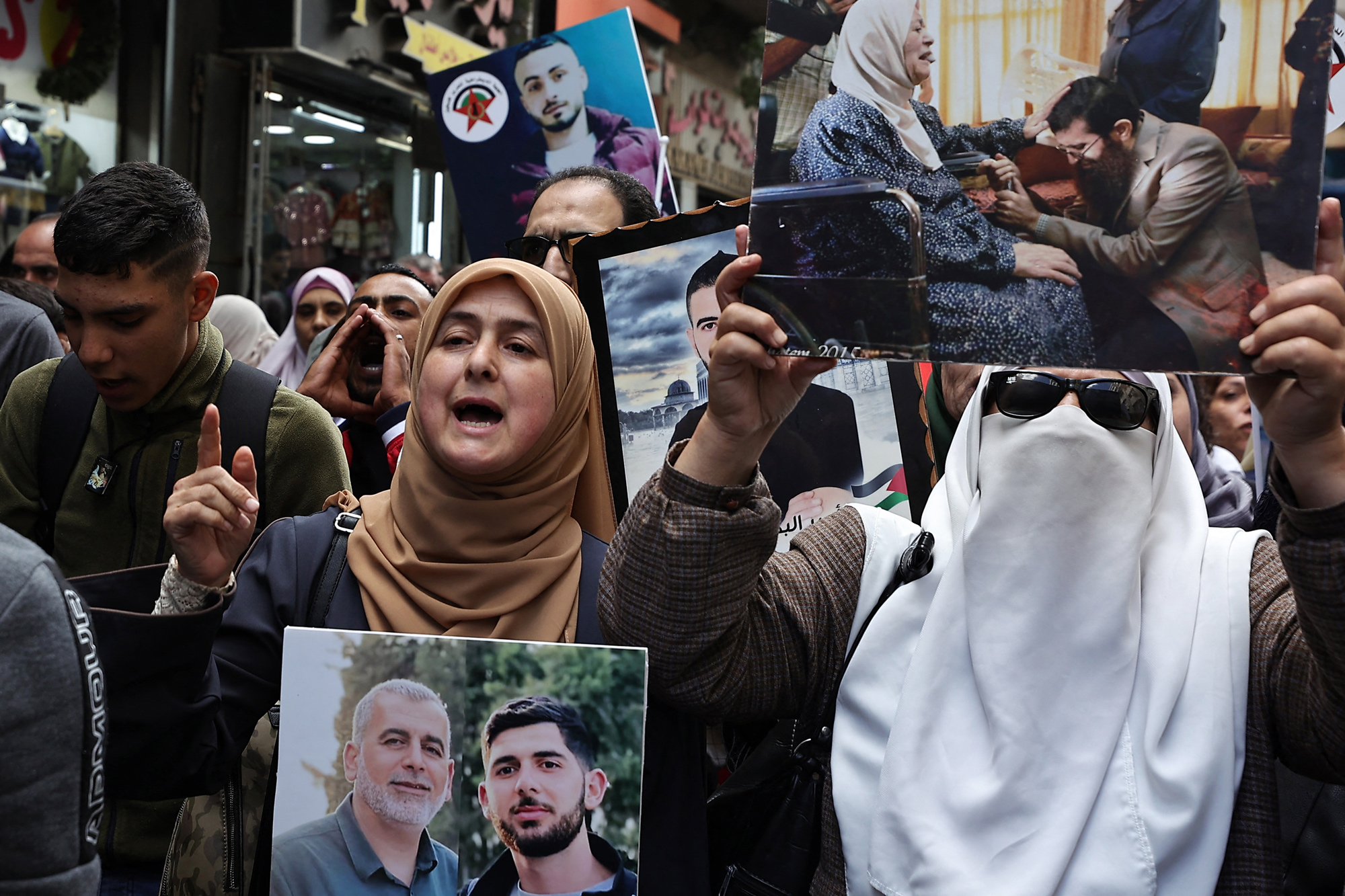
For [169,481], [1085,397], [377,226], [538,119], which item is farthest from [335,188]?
[1085,397]

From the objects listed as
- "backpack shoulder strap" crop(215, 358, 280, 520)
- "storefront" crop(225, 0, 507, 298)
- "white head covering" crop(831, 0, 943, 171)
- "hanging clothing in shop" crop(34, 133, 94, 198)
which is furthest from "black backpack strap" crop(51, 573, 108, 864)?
"storefront" crop(225, 0, 507, 298)

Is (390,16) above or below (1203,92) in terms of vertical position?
above

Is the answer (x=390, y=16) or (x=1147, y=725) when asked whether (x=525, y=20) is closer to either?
(x=390, y=16)

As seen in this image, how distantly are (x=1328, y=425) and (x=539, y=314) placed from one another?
1202mm

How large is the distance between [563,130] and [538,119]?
11cm

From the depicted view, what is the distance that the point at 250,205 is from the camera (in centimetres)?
830

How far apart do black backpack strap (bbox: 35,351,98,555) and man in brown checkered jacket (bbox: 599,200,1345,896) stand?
1337mm

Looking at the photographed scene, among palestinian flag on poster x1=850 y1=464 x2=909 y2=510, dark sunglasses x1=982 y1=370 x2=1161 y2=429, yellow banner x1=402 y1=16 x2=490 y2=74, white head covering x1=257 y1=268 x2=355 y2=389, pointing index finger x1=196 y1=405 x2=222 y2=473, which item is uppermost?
yellow banner x1=402 y1=16 x2=490 y2=74

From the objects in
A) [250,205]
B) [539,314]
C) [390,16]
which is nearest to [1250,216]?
[539,314]

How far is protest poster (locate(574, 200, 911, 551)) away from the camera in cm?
250

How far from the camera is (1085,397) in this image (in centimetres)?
196

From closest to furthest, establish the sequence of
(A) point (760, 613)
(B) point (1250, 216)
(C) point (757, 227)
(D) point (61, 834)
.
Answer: (D) point (61, 834)
(B) point (1250, 216)
(C) point (757, 227)
(A) point (760, 613)

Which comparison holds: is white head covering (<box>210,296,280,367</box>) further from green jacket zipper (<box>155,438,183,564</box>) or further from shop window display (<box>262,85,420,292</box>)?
green jacket zipper (<box>155,438,183,564</box>)

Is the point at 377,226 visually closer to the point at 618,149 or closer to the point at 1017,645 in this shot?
the point at 618,149
